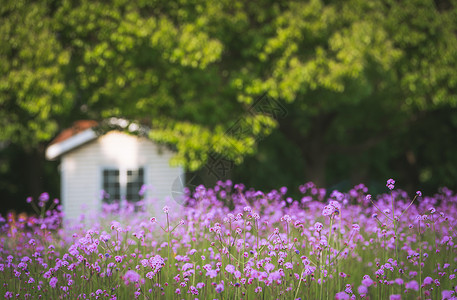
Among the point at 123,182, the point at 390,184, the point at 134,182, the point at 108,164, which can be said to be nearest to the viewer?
the point at 390,184

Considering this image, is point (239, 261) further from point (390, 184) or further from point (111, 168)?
point (111, 168)

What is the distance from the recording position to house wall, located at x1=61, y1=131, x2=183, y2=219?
1628 centimetres

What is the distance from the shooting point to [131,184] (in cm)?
1656

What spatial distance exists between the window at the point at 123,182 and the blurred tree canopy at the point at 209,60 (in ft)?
11.0

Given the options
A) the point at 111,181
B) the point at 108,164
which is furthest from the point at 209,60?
the point at 111,181

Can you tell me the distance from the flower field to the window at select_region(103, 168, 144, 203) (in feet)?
34.1

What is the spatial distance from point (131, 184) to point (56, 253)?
1174 centimetres

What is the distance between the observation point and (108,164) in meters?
16.5

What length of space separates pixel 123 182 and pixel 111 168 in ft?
2.35

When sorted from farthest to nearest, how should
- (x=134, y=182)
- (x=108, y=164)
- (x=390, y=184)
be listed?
(x=134, y=182)
(x=108, y=164)
(x=390, y=184)

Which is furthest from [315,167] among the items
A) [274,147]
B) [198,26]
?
[198,26]

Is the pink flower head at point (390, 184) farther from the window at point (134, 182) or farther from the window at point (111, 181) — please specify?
the window at point (111, 181)

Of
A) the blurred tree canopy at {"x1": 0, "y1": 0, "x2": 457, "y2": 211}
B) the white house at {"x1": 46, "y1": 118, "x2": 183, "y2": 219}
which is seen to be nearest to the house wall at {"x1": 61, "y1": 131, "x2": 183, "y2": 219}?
the white house at {"x1": 46, "y1": 118, "x2": 183, "y2": 219}

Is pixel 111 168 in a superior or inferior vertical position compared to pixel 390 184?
superior
